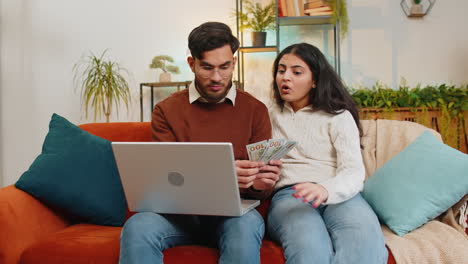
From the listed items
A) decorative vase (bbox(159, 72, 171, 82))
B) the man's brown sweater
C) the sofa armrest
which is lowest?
the sofa armrest

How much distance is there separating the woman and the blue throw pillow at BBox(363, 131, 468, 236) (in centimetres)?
12

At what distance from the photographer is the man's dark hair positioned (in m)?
1.61

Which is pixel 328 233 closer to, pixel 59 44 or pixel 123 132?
pixel 123 132

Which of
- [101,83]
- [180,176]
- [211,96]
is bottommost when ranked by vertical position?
[180,176]

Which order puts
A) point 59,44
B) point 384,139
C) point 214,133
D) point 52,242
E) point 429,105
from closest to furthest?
1. point 52,242
2. point 214,133
3. point 384,139
4. point 429,105
5. point 59,44

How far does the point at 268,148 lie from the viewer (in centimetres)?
132

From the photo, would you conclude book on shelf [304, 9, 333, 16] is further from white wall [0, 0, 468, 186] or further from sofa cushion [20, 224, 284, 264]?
sofa cushion [20, 224, 284, 264]

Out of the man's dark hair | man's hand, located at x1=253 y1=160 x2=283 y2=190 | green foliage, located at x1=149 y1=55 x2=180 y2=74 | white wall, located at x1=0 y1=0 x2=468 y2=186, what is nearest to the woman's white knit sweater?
man's hand, located at x1=253 y1=160 x2=283 y2=190

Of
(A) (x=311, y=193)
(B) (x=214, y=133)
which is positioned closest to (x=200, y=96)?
(B) (x=214, y=133)

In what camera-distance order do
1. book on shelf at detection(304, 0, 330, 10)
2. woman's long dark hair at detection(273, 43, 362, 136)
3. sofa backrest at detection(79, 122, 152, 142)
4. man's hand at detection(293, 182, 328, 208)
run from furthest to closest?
book on shelf at detection(304, 0, 330, 10) < sofa backrest at detection(79, 122, 152, 142) < woman's long dark hair at detection(273, 43, 362, 136) < man's hand at detection(293, 182, 328, 208)

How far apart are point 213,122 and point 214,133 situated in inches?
2.0

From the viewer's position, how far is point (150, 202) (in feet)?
4.52

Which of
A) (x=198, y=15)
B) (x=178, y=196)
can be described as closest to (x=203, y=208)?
(x=178, y=196)

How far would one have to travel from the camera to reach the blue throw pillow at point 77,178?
5.55 feet
